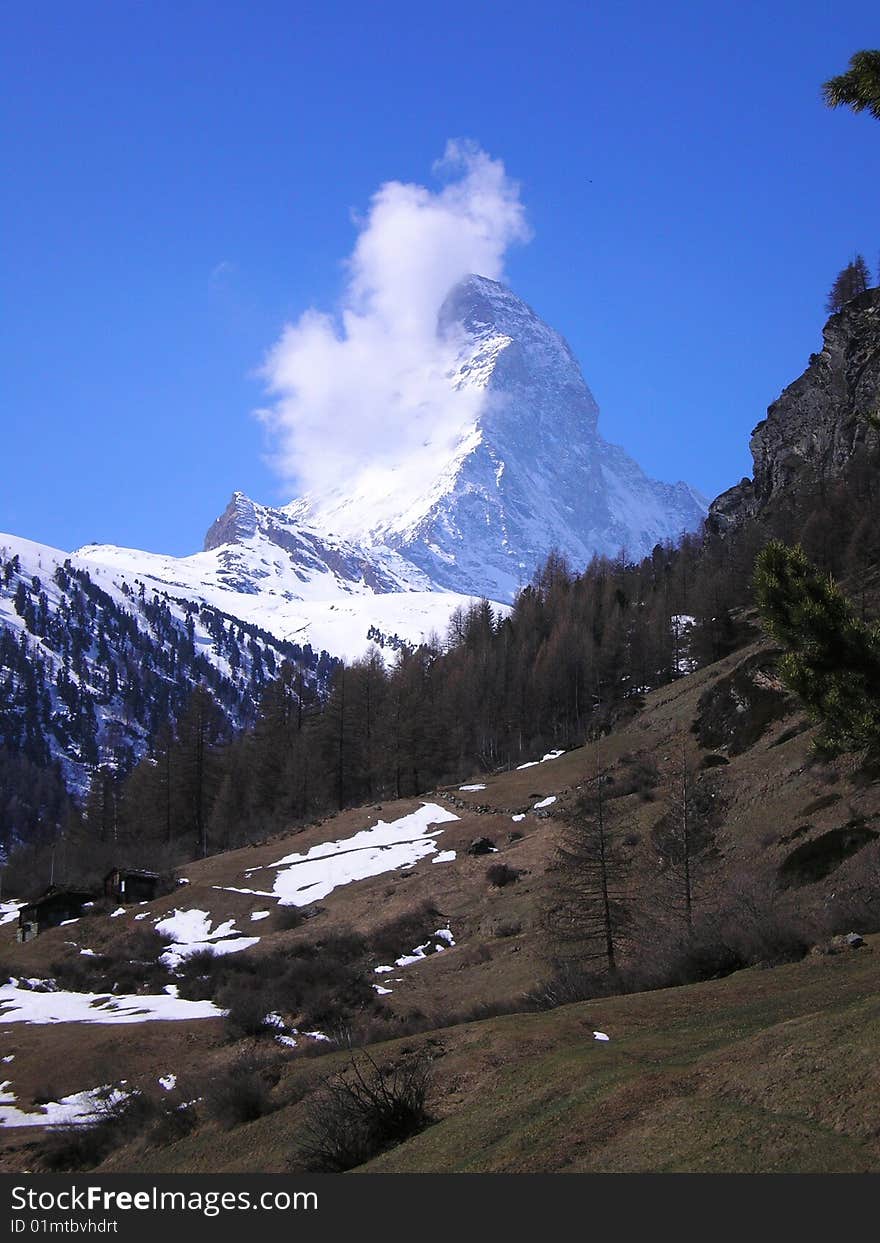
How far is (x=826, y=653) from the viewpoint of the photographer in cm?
1377

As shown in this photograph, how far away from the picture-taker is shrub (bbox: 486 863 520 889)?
45.5m

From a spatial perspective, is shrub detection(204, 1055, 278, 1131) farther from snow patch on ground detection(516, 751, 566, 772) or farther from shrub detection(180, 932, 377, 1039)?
snow patch on ground detection(516, 751, 566, 772)

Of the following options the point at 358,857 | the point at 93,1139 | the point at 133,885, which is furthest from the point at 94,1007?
the point at 133,885

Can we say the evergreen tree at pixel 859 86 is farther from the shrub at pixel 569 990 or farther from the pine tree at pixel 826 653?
the shrub at pixel 569 990

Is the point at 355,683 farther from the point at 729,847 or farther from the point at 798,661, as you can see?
the point at 798,661

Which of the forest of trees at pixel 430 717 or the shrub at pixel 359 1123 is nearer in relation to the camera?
the shrub at pixel 359 1123

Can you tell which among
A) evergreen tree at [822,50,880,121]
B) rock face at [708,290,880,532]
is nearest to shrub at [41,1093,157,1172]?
evergreen tree at [822,50,880,121]

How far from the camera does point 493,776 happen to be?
76.1 meters

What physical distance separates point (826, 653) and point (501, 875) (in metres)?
34.1

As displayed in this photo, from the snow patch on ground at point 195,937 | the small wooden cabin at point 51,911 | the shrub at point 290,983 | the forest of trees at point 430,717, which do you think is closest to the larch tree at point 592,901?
the shrub at point 290,983

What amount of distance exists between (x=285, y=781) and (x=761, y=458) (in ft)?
269

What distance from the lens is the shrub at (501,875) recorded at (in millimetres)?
45469

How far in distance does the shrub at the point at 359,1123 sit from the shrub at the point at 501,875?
33.5 m

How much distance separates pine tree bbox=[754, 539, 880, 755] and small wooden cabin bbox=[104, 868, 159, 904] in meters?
52.4
